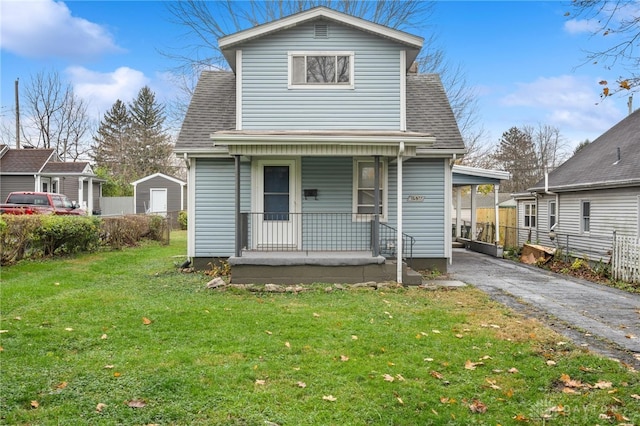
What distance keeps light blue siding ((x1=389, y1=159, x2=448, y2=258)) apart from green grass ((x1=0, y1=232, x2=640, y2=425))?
135 inches

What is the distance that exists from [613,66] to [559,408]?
3750 mm

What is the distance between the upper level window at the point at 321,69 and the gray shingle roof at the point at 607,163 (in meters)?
9.01

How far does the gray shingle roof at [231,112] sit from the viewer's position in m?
11.1

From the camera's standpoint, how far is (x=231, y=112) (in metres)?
12.1

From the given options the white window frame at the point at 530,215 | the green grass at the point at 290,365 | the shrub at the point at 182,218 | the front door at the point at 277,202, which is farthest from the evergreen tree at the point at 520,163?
the green grass at the point at 290,365

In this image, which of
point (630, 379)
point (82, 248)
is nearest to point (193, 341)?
point (630, 379)

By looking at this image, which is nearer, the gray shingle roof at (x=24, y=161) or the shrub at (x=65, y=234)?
the shrub at (x=65, y=234)

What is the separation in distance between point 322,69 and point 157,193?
2195 cm

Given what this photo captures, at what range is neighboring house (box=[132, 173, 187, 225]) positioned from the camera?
29.8 meters

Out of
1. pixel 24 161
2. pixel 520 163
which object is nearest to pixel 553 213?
pixel 24 161

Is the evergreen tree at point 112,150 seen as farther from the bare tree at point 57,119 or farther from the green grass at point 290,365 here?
the green grass at point 290,365

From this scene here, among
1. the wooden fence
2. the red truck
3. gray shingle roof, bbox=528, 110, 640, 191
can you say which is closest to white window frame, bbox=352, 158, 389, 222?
the wooden fence

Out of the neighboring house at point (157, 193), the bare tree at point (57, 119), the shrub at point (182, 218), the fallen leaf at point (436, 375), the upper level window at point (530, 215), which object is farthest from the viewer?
the bare tree at point (57, 119)

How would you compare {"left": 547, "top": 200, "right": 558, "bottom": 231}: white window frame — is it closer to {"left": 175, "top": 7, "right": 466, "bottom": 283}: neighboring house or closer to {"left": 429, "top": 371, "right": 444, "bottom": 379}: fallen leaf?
{"left": 175, "top": 7, "right": 466, "bottom": 283}: neighboring house
